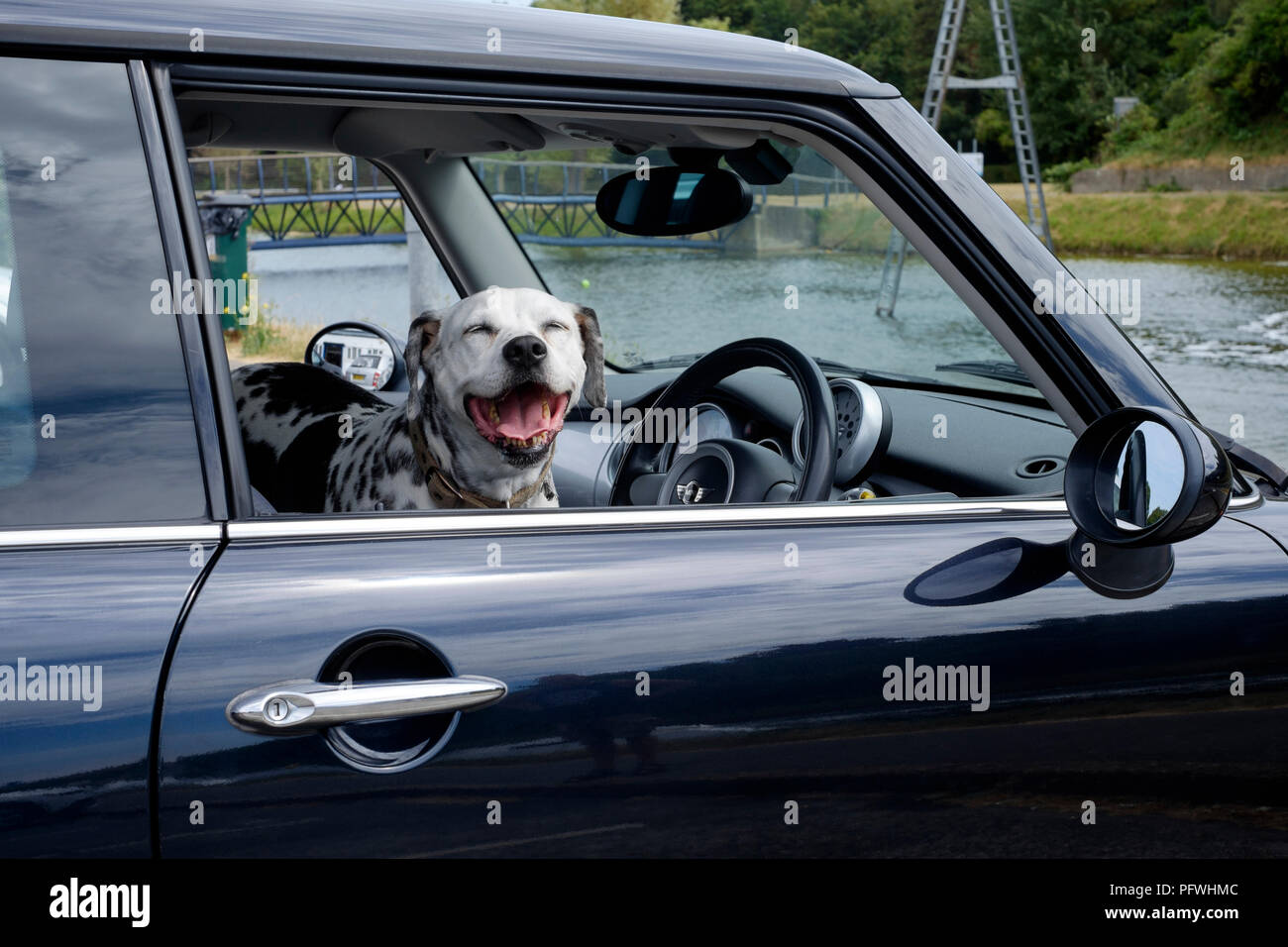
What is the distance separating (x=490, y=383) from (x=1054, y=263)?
3.67 feet

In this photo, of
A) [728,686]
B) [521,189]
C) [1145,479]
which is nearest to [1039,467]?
[1145,479]

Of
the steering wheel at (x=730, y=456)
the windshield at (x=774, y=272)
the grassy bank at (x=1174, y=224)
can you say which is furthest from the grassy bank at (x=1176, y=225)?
the steering wheel at (x=730, y=456)

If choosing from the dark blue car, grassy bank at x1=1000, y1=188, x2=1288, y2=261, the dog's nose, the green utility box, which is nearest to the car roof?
the dark blue car

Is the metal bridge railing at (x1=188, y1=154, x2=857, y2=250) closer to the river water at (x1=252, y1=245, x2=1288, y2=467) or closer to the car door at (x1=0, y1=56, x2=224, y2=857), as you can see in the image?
the river water at (x1=252, y1=245, x2=1288, y2=467)

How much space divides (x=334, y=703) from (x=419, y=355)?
1414 millimetres

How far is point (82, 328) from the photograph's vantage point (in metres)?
1.52

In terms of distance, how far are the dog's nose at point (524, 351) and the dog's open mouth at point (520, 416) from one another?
0.06 m

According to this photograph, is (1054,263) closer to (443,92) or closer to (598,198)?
(443,92)

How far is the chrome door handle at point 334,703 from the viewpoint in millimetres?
1415

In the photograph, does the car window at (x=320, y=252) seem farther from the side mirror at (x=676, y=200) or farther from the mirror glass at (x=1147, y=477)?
the mirror glass at (x=1147, y=477)

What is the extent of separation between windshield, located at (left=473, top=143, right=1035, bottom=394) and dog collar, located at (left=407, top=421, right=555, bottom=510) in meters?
0.55

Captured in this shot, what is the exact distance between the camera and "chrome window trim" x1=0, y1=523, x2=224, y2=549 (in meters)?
1.49

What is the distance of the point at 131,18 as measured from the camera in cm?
157
